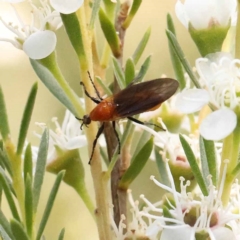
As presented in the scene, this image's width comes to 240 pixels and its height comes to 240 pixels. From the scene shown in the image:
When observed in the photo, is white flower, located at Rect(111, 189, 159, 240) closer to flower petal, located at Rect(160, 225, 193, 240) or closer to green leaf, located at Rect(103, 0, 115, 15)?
flower petal, located at Rect(160, 225, 193, 240)

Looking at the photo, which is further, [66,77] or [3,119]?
[66,77]

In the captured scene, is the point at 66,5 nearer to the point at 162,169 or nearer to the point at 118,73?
the point at 118,73

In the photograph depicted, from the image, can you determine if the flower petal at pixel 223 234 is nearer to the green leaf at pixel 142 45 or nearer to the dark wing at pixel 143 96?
the dark wing at pixel 143 96

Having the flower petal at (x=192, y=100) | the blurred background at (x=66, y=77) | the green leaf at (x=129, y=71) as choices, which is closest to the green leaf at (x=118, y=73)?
the green leaf at (x=129, y=71)

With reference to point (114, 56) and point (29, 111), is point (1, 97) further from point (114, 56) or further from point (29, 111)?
point (114, 56)

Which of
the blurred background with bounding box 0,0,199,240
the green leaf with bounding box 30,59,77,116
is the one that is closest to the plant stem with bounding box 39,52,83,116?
the green leaf with bounding box 30,59,77,116

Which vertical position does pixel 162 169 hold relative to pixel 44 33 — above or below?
below

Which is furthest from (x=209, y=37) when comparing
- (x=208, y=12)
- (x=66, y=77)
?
(x=66, y=77)

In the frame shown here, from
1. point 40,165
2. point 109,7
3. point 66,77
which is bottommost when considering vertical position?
point 66,77

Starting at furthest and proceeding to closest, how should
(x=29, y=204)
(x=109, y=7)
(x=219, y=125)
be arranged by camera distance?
1. (x=109, y=7)
2. (x=29, y=204)
3. (x=219, y=125)
